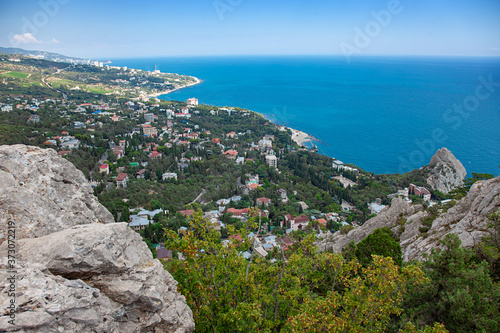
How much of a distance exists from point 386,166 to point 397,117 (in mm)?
26649

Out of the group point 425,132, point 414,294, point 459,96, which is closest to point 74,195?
point 414,294

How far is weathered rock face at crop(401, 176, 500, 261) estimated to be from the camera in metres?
7.73

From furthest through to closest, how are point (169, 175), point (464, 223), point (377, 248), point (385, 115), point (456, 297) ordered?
point (385, 115)
point (169, 175)
point (377, 248)
point (464, 223)
point (456, 297)

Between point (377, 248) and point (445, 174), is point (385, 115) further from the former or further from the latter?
point (377, 248)

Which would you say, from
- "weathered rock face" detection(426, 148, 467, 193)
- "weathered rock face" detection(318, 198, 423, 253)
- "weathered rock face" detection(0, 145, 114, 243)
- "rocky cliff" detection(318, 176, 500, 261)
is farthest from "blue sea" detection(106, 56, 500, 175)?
"weathered rock face" detection(0, 145, 114, 243)

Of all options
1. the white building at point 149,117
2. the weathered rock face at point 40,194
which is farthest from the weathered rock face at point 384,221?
the white building at point 149,117

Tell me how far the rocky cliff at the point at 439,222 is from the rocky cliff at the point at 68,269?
25.0ft

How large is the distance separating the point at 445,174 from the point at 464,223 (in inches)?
983

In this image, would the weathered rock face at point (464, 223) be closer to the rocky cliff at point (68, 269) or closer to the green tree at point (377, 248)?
the green tree at point (377, 248)

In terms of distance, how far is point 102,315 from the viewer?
10.0 ft

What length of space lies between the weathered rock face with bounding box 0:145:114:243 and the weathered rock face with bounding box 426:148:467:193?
32.0m

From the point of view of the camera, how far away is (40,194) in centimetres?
414

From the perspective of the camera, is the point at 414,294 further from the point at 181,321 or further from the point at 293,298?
the point at 181,321

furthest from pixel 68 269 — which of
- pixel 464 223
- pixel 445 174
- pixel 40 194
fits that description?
pixel 445 174
